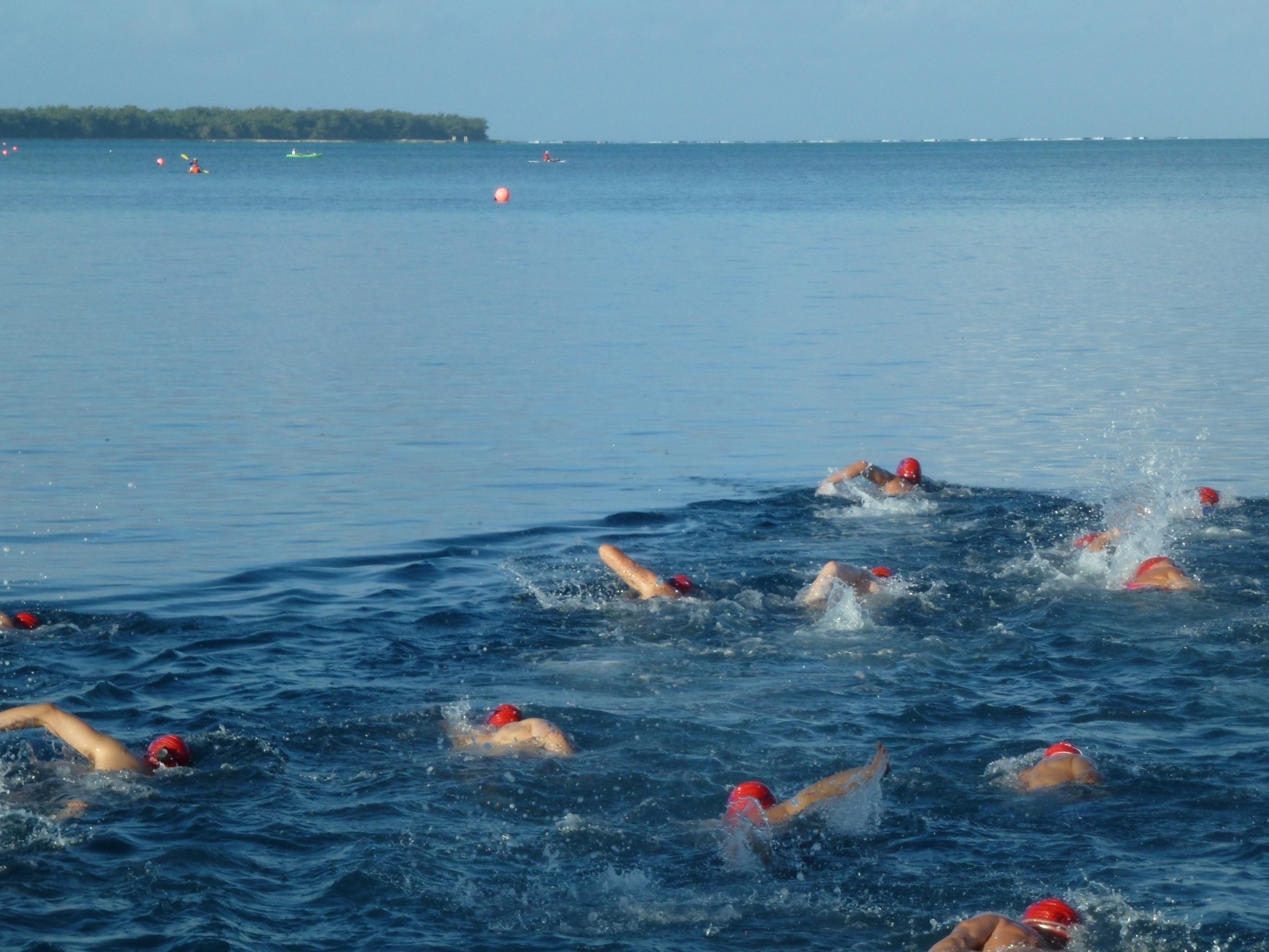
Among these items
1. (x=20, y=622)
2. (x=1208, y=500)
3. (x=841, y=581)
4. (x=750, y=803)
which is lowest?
(x=20, y=622)

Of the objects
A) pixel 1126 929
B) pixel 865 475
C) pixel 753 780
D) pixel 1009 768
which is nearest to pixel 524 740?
pixel 753 780

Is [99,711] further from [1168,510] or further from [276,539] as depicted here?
[1168,510]

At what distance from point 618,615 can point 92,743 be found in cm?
486

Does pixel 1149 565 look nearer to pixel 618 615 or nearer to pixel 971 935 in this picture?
pixel 618 615

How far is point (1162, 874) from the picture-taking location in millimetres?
7812

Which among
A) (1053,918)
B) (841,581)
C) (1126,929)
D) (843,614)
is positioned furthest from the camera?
(841,581)

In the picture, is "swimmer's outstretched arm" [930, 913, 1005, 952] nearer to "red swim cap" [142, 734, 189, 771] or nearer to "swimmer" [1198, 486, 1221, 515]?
"red swim cap" [142, 734, 189, 771]

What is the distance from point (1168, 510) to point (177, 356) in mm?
16916

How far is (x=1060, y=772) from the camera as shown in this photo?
8859mm

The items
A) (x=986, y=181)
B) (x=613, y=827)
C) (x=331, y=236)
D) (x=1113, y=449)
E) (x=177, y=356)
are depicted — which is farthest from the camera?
(x=986, y=181)

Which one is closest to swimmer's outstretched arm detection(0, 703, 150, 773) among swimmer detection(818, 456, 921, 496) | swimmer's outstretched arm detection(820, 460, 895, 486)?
swimmer's outstretched arm detection(820, 460, 895, 486)

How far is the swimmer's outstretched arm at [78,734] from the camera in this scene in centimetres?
894

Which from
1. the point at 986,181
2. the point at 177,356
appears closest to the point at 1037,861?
the point at 177,356

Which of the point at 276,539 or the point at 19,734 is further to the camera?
the point at 276,539
